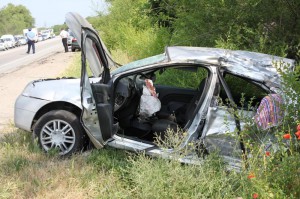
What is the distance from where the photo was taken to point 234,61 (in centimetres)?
449

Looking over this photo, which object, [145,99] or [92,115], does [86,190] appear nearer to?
[92,115]

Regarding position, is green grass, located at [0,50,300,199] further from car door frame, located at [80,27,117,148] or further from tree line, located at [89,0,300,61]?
tree line, located at [89,0,300,61]

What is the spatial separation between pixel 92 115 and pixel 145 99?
846 millimetres

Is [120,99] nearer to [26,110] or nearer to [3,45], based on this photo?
[26,110]

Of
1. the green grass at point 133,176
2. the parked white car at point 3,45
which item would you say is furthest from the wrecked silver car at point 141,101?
the parked white car at point 3,45

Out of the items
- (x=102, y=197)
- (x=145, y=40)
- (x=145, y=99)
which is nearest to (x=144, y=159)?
(x=102, y=197)

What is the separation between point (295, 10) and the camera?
22.1 feet

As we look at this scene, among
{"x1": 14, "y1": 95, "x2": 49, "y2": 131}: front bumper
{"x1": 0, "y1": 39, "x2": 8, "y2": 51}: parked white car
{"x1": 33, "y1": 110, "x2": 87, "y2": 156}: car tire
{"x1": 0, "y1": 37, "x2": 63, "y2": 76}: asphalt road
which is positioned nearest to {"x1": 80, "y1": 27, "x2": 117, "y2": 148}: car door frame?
{"x1": 33, "y1": 110, "x2": 87, "y2": 156}: car tire

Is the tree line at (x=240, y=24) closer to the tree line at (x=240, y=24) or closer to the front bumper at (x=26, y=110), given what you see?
the tree line at (x=240, y=24)

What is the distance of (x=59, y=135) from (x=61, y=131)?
67 millimetres

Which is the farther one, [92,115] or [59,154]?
[59,154]

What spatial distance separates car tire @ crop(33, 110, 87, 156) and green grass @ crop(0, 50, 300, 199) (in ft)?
0.43

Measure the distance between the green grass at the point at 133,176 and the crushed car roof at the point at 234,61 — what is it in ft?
3.35

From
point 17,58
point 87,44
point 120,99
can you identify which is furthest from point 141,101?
point 17,58
